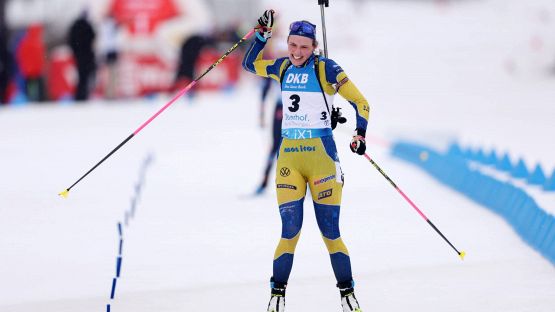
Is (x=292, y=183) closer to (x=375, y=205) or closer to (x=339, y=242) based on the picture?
(x=339, y=242)

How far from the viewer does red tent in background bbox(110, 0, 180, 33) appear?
88.1ft

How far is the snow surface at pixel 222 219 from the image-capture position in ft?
23.3

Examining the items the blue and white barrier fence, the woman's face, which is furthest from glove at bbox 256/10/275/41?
the blue and white barrier fence

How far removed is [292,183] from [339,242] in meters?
0.52

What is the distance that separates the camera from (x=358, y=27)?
34812 mm

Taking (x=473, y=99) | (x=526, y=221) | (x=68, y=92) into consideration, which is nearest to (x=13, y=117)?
(x=68, y=92)

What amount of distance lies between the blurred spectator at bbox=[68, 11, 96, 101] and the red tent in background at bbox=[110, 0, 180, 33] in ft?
3.53

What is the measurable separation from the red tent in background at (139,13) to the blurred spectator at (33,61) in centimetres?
242

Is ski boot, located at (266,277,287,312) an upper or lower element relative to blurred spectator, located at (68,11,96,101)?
upper

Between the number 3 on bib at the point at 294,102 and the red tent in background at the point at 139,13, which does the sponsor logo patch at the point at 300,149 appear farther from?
the red tent in background at the point at 139,13

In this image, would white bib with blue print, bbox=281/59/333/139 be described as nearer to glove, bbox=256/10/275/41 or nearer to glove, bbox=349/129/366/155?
glove, bbox=349/129/366/155

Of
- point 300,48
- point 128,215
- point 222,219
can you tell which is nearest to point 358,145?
point 300,48

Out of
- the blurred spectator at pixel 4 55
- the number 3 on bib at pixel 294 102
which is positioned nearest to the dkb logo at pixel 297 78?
the number 3 on bib at pixel 294 102

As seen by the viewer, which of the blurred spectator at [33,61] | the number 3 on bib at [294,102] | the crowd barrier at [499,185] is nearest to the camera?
the number 3 on bib at [294,102]
